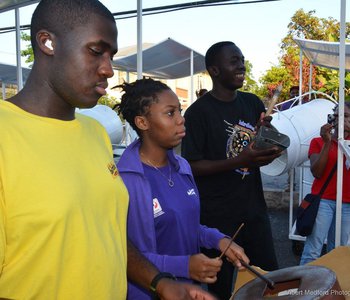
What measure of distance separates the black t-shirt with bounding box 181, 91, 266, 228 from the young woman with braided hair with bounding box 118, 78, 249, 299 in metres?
0.54

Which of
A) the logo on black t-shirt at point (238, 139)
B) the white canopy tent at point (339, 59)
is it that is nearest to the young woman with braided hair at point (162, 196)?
the logo on black t-shirt at point (238, 139)

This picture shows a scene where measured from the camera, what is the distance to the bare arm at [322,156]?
339 cm

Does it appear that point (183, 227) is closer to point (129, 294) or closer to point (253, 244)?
point (129, 294)

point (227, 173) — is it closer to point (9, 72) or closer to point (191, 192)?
point (191, 192)

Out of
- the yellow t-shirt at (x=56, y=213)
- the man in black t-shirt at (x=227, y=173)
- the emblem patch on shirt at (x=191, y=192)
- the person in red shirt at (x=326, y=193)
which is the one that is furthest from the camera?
the person in red shirt at (x=326, y=193)

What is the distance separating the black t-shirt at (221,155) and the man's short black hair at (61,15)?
4.82ft

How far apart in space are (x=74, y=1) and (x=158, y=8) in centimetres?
774

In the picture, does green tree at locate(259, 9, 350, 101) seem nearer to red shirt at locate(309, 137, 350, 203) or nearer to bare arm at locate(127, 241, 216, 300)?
red shirt at locate(309, 137, 350, 203)

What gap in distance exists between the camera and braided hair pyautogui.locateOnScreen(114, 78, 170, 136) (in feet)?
6.66

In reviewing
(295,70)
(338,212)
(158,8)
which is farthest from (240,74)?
(295,70)

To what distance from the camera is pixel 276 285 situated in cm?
139

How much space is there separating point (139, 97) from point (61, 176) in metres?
1.04

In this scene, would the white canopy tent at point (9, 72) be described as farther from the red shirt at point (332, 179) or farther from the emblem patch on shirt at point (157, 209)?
the emblem patch on shirt at point (157, 209)

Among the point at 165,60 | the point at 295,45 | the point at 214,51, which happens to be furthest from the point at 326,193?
the point at 295,45
